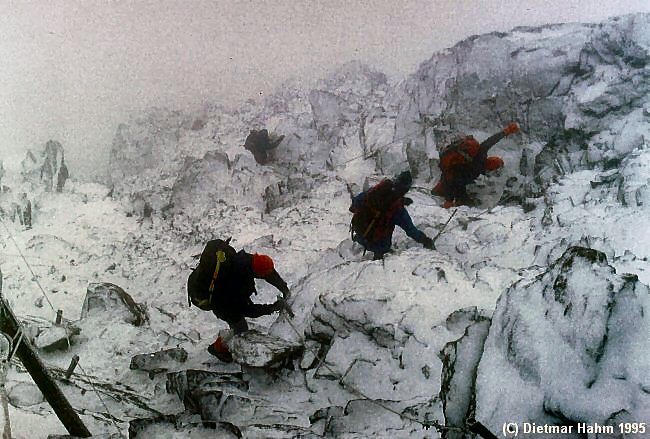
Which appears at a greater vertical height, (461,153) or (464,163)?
(461,153)

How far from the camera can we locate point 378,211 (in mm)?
4633

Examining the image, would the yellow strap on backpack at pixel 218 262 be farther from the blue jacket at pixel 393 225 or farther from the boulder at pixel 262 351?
the blue jacket at pixel 393 225

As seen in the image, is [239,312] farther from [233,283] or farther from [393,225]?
[393,225]

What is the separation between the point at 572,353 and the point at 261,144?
709cm

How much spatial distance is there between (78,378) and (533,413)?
3.63 m

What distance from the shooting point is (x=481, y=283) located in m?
3.59

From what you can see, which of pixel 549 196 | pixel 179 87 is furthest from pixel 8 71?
pixel 549 196

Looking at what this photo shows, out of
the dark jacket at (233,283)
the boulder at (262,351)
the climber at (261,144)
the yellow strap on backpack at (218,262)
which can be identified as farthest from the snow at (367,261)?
the yellow strap on backpack at (218,262)

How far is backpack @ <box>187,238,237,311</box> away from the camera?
11.7 ft

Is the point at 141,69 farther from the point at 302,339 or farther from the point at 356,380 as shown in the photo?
the point at 356,380

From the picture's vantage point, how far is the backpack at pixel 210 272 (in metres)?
3.57

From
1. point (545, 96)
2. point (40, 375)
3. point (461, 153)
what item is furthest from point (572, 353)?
point (545, 96)

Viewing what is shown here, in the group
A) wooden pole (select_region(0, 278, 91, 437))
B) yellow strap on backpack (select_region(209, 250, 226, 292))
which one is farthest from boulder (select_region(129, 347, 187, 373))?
wooden pole (select_region(0, 278, 91, 437))

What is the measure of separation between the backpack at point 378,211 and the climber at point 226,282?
48.6 inches
